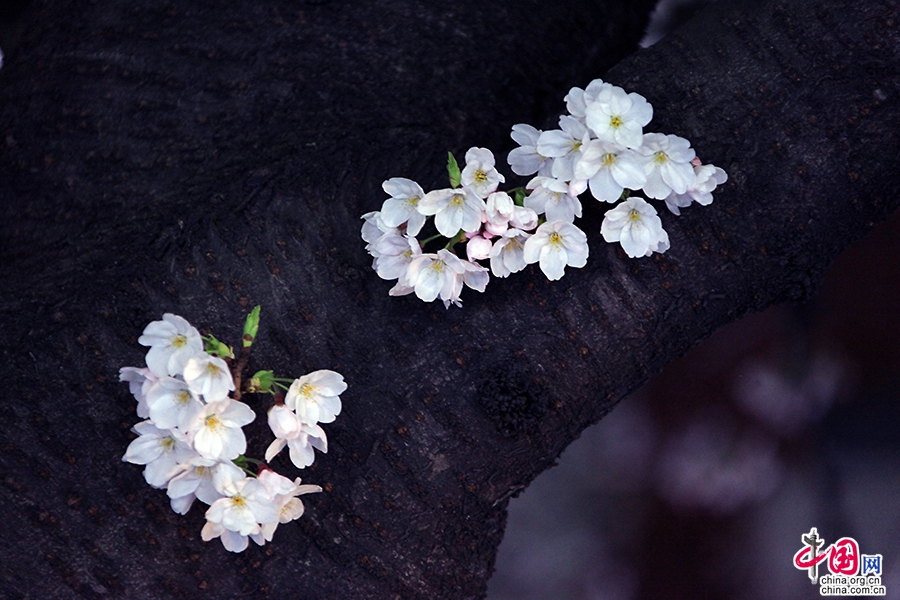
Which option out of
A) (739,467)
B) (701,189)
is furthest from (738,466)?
(701,189)

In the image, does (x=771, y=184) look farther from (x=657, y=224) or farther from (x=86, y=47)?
(x=86, y=47)

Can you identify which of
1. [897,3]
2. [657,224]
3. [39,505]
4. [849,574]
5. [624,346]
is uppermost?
[897,3]

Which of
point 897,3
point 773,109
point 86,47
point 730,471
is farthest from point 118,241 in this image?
point 730,471

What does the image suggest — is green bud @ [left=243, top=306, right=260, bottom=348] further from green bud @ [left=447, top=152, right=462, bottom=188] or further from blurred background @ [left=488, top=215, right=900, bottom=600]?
blurred background @ [left=488, top=215, right=900, bottom=600]

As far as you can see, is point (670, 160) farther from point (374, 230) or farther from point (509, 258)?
point (374, 230)

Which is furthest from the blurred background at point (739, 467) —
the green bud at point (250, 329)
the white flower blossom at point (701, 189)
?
the green bud at point (250, 329)

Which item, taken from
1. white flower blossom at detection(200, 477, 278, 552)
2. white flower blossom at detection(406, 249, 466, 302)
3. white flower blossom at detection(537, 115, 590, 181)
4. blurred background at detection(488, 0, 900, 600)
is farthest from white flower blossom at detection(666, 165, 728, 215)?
blurred background at detection(488, 0, 900, 600)
